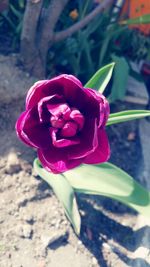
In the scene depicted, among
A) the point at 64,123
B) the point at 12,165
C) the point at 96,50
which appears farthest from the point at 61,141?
the point at 96,50

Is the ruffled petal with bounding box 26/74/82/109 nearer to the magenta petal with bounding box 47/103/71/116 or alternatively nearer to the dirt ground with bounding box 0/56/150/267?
the magenta petal with bounding box 47/103/71/116

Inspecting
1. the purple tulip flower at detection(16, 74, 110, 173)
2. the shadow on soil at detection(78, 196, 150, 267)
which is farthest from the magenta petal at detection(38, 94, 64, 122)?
the shadow on soil at detection(78, 196, 150, 267)

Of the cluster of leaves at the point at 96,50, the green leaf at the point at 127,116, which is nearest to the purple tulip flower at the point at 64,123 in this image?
the green leaf at the point at 127,116

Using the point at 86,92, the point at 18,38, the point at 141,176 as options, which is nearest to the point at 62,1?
the point at 18,38

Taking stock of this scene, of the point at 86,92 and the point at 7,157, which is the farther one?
the point at 7,157

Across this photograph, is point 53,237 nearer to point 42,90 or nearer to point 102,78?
point 102,78

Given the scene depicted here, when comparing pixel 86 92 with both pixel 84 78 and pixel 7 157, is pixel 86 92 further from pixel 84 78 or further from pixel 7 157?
pixel 84 78
